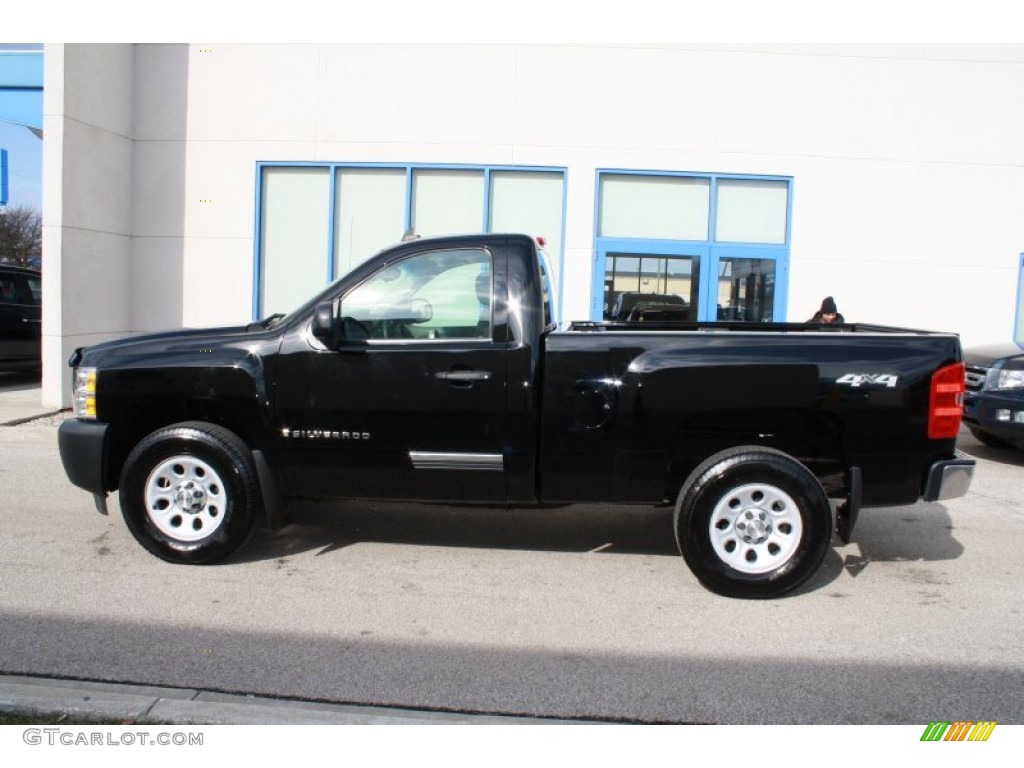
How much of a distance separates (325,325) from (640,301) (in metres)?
7.70

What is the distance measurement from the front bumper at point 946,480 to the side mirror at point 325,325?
3418 millimetres

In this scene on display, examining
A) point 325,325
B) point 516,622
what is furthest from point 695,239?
point 516,622

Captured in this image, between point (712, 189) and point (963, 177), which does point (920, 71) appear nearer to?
point (963, 177)

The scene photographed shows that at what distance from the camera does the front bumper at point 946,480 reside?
4.64 m

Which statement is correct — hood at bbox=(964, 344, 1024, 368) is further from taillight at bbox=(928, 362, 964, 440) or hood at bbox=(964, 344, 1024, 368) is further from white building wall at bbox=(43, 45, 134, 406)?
white building wall at bbox=(43, 45, 134, 406)

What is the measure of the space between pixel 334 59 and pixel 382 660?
391 inches

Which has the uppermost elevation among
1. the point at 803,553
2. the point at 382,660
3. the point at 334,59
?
the point at 334,59

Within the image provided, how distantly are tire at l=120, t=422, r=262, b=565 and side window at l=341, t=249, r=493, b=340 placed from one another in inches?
41.5

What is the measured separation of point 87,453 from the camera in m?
4.99

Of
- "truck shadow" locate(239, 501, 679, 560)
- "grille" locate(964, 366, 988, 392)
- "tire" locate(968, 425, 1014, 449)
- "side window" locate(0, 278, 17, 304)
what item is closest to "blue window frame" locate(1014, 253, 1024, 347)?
"tire" locate(968, 425, 1014, 449)

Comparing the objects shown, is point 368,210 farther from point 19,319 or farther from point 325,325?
point 325,325

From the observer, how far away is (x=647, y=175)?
11688 millimetres

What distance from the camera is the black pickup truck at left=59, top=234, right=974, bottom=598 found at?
4633mm

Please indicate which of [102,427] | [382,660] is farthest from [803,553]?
[102,427]
